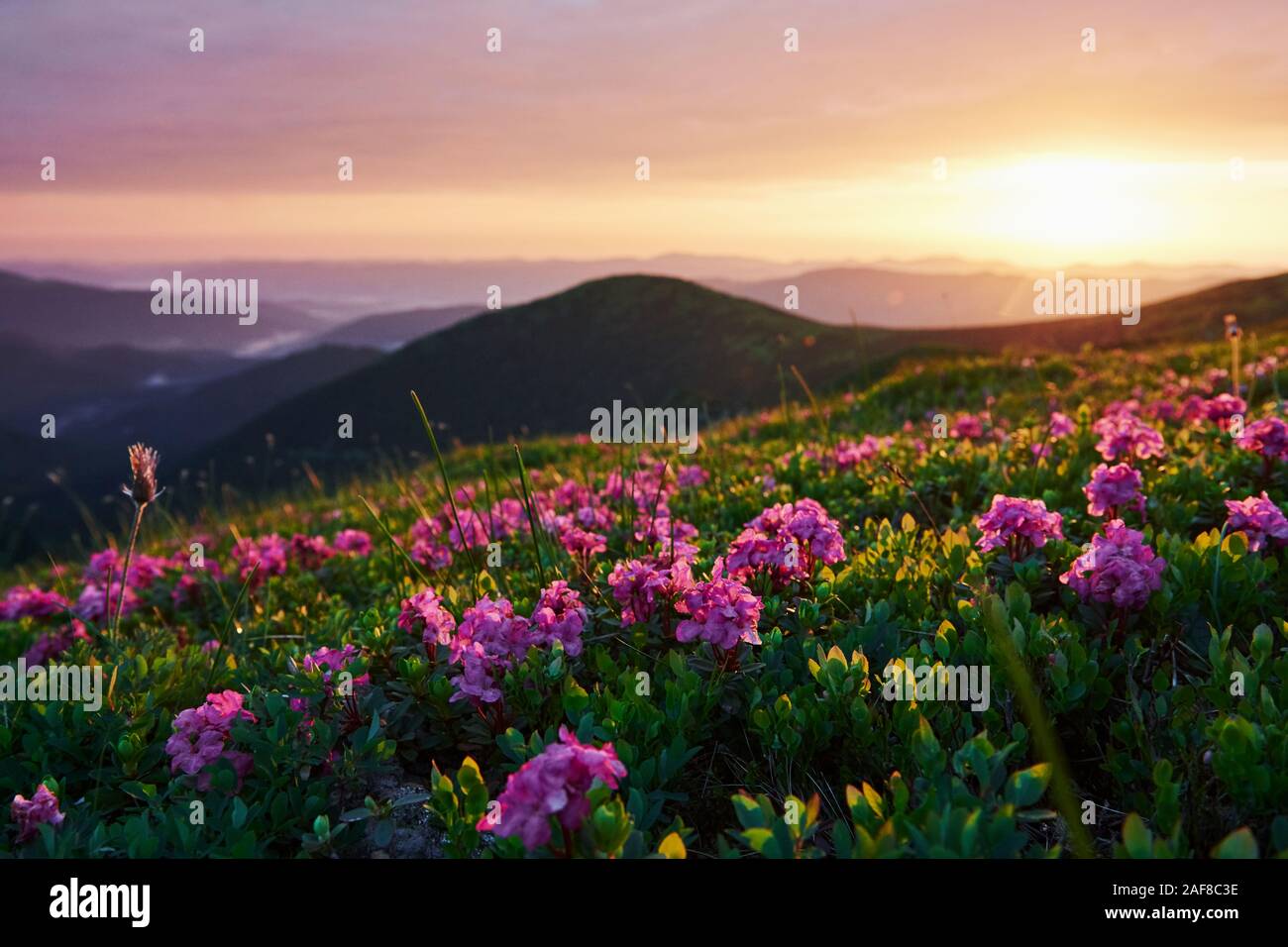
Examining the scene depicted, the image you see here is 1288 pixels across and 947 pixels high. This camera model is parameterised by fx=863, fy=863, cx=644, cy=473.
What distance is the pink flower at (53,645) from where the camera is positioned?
18.1 feet

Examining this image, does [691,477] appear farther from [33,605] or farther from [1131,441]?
[33,605]

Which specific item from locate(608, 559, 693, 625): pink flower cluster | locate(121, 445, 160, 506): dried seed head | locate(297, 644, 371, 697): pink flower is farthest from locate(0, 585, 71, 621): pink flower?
locate(608, 559, 693, 625): pink flower cluster

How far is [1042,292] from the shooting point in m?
7.61

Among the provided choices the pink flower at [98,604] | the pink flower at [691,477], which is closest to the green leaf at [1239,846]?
the pink flower at [691,477]

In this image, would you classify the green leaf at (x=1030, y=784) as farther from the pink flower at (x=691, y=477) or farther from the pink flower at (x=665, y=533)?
the pink flower at (x=691, y=477)

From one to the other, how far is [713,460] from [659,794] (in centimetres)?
498

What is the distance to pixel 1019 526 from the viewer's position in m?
3.69

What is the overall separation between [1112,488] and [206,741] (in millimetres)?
3995

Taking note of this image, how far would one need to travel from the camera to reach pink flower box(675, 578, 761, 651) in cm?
306

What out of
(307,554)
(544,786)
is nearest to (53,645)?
(307,554)

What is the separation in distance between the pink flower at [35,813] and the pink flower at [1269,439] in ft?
18.1

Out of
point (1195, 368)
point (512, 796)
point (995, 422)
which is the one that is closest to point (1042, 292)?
point (995, 422)

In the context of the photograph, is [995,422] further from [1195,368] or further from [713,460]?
[1195,368]
